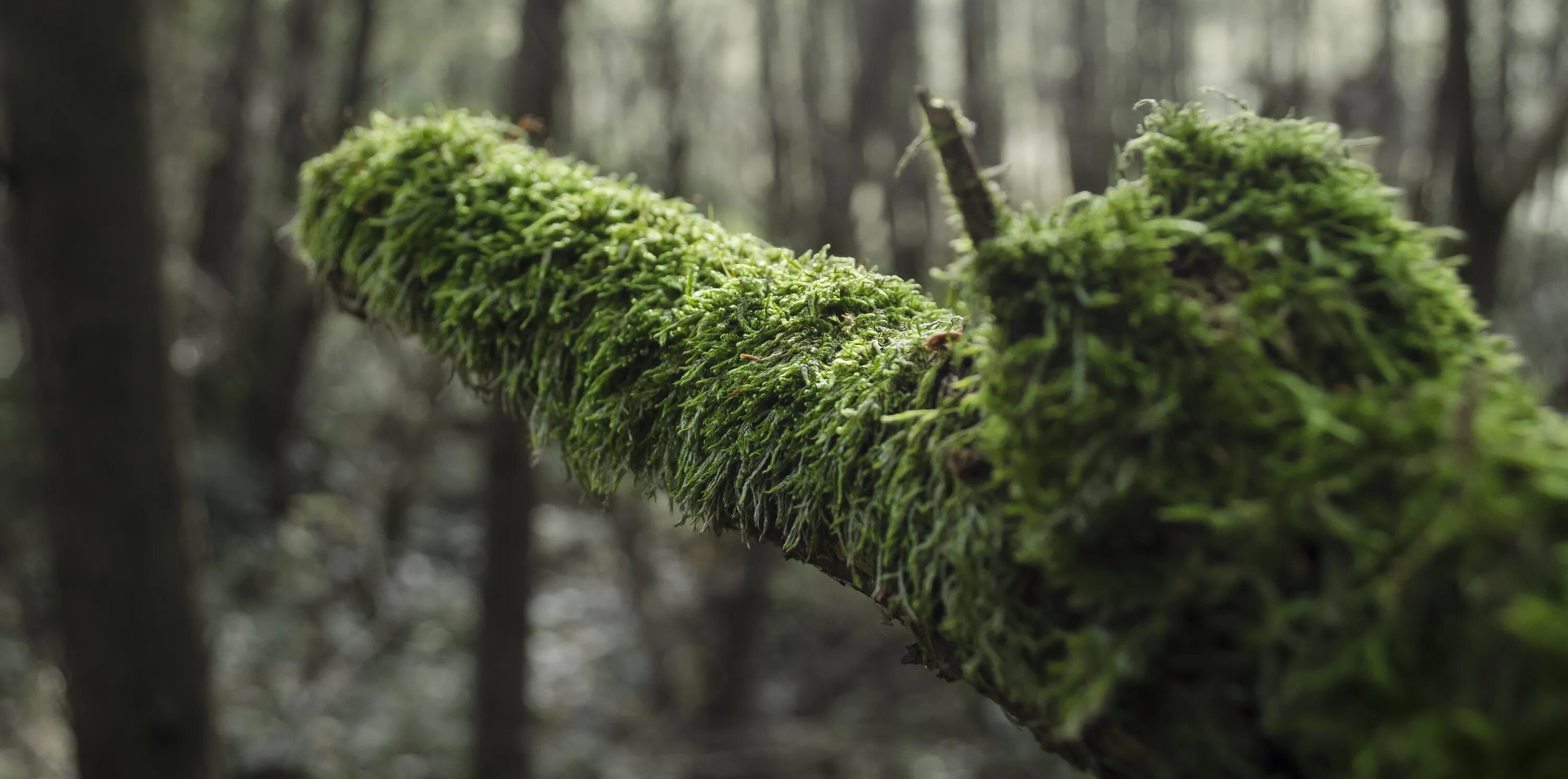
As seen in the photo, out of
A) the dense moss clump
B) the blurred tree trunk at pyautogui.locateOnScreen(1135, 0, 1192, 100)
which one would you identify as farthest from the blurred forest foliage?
the blurred tree trunk at pyautogui.locateOnScreen(1135, 0, 1192, 100)

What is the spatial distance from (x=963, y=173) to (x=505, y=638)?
5774mm

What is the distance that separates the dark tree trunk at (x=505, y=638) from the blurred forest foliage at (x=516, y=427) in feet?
0.07

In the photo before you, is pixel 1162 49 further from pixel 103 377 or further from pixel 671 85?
pixel 103 377

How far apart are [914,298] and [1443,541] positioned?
3.14 ft

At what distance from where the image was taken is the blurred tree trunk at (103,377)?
10.1ft

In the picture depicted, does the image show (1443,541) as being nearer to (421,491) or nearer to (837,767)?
(837,767)

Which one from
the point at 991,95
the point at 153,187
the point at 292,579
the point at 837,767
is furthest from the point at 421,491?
the point at 991,95

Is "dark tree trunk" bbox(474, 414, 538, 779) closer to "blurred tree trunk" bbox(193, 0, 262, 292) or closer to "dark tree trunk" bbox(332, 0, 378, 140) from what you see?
"dark tree trunk" bbox(332, 0, 378, 140)

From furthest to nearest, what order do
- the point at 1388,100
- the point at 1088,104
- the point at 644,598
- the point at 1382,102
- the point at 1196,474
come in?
the point at 1088,104 < the point at 1388,100 < the point at 1382,102 < the point at 644,598 < the point at 1196,474

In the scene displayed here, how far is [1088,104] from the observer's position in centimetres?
1511

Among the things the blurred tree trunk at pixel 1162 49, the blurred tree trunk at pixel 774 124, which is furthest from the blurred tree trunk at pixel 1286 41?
the blurred tree trunk at pixel 774 124

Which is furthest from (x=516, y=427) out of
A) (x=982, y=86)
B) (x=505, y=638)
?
(x=982, y=86)

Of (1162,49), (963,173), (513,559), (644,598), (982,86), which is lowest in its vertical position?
(644,598)

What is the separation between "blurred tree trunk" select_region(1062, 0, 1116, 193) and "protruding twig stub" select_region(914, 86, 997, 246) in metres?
11.5
